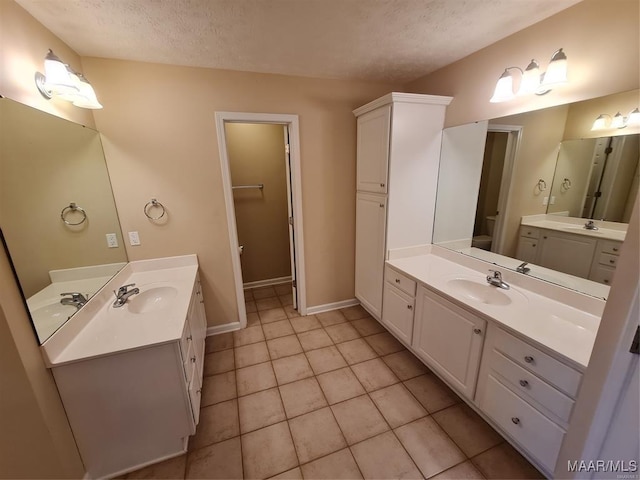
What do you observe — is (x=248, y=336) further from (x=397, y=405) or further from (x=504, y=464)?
(x=504, y=464)

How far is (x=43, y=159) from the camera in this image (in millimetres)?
1366

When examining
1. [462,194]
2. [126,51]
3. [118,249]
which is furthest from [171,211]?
[462,194]

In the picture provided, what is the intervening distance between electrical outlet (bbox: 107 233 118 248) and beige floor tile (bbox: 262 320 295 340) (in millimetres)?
1533

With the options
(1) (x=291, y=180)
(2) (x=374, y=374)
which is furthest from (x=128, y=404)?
(1) (x=291, y=180)

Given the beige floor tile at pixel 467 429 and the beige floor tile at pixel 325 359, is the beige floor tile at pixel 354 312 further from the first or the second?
the beige floor tile at pixel 467 429

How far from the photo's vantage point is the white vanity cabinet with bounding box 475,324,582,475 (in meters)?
1.13

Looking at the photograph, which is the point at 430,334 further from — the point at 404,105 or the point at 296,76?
the point at 296,76

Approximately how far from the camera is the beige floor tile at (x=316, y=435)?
1483mm

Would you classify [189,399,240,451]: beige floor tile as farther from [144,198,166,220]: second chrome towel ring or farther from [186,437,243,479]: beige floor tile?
[144,198,166,220]: second chrome towel ring

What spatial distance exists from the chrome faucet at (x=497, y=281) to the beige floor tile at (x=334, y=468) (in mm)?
1426

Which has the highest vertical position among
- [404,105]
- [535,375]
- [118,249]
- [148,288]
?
[404,105]

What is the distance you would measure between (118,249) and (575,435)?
2943 mm

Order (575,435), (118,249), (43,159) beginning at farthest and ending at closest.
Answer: (118,249) < (43,159) < (575,435)

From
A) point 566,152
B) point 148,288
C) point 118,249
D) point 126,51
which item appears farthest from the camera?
point 118,249
